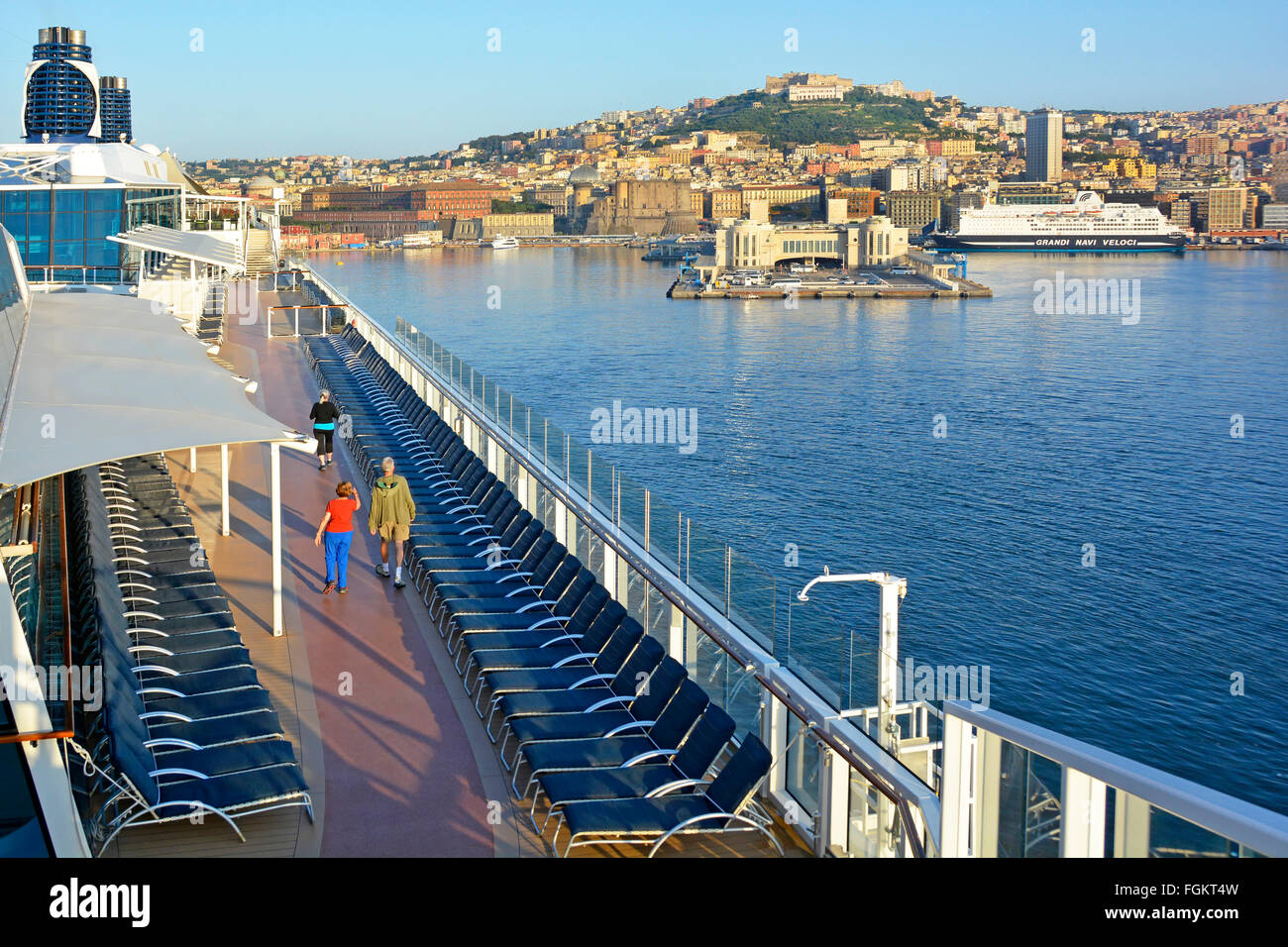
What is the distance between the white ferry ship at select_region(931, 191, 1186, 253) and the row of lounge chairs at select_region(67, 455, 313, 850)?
343ft

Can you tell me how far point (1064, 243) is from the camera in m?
103

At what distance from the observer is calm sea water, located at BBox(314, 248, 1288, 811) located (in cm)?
1180

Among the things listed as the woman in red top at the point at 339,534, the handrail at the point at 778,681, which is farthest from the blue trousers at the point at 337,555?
the handrail at the point at 778,681

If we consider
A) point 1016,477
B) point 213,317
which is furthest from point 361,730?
point 1016,477

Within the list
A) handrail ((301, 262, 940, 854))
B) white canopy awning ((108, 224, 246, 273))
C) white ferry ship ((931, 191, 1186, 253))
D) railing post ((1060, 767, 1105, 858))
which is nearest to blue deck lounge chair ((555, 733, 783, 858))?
handrail ((301, 262, 940, 854))

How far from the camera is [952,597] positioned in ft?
46.3

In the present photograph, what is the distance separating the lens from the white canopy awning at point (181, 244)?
44.7 ft

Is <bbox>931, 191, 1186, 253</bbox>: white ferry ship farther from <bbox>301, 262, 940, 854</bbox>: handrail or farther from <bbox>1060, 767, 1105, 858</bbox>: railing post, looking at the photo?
<bbox>1060, 767, 1105, 858</bbox>: railing post

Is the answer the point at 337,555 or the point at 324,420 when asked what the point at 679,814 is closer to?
the point at 337,555

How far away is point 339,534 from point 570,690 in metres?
2.12
